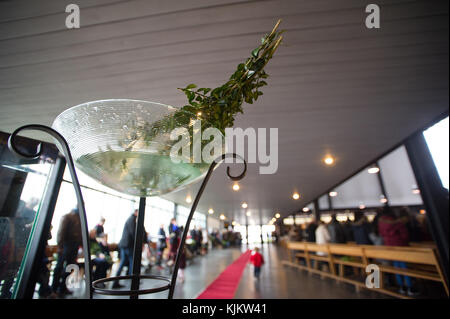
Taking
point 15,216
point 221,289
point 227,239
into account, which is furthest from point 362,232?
point 227,239

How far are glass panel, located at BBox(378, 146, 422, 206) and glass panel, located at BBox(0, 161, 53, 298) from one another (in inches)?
233

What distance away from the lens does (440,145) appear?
3297 millimetres

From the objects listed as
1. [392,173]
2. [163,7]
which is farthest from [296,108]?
[392,173]

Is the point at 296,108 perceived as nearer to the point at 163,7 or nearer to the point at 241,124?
the point at 241,124

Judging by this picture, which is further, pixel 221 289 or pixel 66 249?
pixel 221 289

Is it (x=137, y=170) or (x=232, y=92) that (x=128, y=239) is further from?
(x=232, y=92)

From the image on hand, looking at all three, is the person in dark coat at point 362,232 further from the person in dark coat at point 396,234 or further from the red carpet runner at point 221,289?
the red carpet runner at point 221,289

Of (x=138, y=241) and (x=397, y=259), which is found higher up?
(x=138, y=241)

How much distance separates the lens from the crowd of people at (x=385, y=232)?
370 cm

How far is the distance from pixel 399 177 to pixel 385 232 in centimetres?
556

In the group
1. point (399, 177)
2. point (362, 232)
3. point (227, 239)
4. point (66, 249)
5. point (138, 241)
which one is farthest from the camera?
point (227, 239)

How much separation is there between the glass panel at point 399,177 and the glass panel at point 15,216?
19.4 feet
